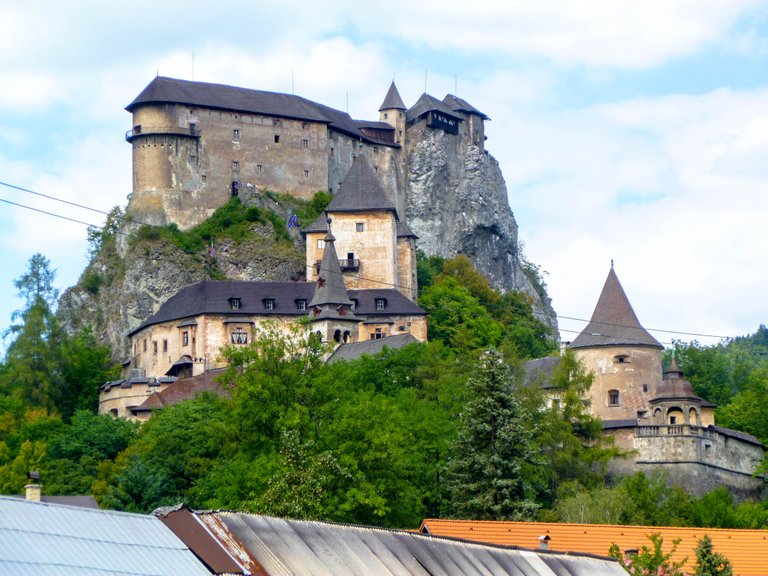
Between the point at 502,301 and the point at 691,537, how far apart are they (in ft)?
229

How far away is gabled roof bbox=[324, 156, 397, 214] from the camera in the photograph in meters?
93.4

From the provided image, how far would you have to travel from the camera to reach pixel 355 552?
2792 centimetres

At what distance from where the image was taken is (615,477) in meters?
63.2

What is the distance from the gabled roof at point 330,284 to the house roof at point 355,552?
51.8 meters

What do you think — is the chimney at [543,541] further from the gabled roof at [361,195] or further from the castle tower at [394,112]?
the castle tower at [394,112]

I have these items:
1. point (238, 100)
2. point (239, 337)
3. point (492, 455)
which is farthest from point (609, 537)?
point (238, 100)

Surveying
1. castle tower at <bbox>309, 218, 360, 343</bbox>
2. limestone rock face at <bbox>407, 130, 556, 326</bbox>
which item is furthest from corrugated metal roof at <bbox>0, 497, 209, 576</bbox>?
limestone rock face at <bbox>407, 130, 556, 326</bbox>

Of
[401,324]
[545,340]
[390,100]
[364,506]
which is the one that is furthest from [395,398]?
[390,100]

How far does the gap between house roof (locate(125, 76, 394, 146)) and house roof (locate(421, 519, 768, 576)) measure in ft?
218

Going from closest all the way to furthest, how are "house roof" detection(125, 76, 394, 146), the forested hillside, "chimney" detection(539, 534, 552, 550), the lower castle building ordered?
"chimney" detection(539, 534, 552, 550), the forested hillside, the lower castle building, "house roof" detection(125, 76, 394, 146)

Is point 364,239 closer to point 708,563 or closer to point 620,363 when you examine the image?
point 620,363

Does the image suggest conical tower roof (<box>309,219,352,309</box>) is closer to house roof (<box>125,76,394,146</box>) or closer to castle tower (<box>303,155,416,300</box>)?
castle tower (<box>303,155,416,300</box>)

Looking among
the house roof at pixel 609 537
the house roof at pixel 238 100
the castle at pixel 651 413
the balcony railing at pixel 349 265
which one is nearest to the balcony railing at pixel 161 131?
the house roof at pixel 238 100

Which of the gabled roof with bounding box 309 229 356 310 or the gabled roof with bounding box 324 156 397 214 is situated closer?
the gabled roof with bounding box 309 229 356 310
